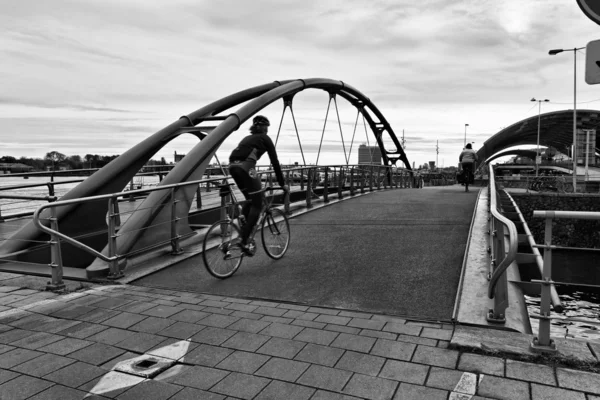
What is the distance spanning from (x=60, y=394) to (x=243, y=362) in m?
1.23

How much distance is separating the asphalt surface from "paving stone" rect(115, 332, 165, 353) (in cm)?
137

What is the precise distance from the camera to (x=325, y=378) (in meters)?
3.10

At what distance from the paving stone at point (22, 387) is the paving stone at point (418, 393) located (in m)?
2.38

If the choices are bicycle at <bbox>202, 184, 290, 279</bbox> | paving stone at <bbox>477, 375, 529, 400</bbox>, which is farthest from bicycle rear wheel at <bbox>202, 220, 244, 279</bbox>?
paving stone at <bbox>477, 375, 529, 400</bbox>

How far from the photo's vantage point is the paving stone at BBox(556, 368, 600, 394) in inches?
112

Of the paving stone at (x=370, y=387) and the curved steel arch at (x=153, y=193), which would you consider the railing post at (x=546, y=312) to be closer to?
the paving stone at (x=370, y=387)

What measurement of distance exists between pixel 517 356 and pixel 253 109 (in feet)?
38.1

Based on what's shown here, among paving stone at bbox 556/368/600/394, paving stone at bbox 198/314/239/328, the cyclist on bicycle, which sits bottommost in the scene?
paving stone at bbox 198/314/239/328

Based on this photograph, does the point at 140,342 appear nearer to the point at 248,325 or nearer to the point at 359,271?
the point at 248,325

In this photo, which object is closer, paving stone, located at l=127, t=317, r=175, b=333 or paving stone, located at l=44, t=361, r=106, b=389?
paving stone, located at l=44, t=361, r=106, b=389

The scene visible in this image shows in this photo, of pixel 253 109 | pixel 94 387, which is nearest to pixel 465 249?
pixel 94 387

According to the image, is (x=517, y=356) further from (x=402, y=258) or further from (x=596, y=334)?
(x=596, y=334)

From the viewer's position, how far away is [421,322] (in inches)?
160

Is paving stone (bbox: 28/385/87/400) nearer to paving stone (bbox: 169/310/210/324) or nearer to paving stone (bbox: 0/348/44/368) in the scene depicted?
paving stone (bbox: 0/348/44/368)
